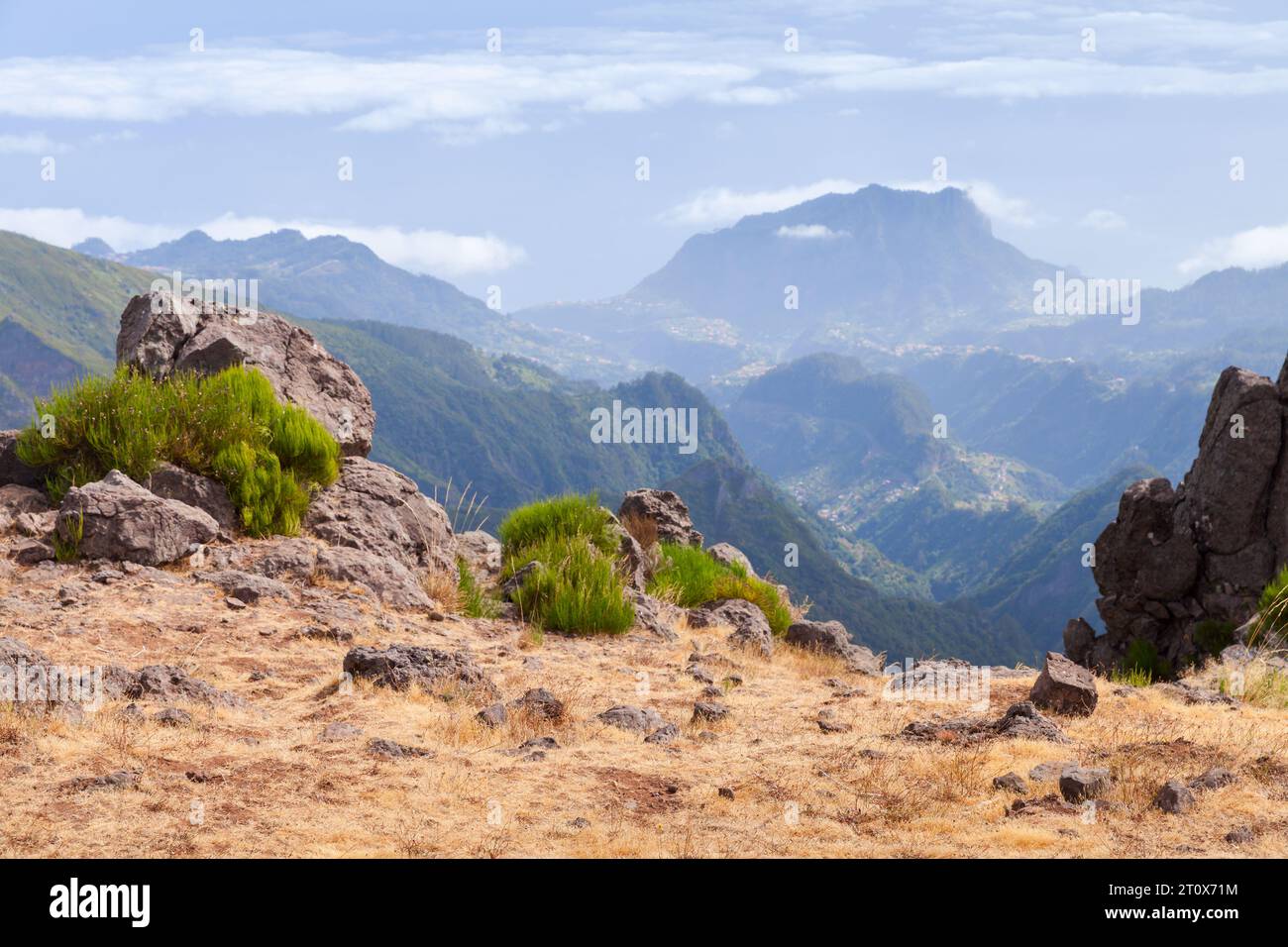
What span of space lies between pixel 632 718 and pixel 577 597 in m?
4.36

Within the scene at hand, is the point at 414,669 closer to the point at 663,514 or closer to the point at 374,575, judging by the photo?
the point at 374,575

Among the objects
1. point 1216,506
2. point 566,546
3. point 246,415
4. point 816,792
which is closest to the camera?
point 816,792

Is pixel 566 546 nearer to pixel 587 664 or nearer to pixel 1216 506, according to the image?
pixel 587 664

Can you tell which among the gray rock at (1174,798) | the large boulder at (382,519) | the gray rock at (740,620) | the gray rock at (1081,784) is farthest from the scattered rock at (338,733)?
the gray rock at (740,620)

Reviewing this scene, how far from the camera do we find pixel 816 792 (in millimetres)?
6855

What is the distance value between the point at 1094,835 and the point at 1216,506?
595 inches

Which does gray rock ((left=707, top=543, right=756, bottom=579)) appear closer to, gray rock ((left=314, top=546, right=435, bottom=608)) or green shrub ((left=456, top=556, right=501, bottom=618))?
green shrub ((left=456, top=556, right=501, bottom=618))

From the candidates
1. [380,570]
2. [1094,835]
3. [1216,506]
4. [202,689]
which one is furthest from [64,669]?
[1216,506]

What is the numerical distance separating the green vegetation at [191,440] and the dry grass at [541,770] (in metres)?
2.59

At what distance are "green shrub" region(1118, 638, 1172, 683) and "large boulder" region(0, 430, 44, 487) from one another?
16.5 metres

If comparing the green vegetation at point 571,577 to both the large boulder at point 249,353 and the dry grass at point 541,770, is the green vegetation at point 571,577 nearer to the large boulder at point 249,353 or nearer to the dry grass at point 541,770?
the dry grass at point 541,770

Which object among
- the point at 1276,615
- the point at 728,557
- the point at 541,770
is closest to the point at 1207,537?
the point at 1276,615

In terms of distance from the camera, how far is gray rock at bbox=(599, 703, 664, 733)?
27.4ft

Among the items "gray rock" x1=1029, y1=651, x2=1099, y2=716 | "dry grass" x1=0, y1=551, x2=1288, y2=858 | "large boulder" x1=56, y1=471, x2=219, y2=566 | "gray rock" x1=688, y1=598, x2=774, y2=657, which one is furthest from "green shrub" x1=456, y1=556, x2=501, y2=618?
"gray rock" x1=1029, y1=651, x2=1099, y2=716
